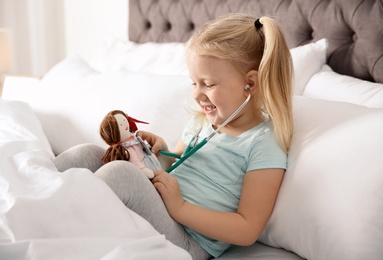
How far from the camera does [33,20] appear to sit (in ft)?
12.0

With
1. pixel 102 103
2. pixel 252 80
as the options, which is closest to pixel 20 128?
pixel 102 103

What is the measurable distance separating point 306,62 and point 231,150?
490 millimetres

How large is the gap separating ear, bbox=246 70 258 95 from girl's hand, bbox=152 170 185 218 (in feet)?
0.89

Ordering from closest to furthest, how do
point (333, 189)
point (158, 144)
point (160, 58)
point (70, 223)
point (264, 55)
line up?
point (70, 223) → point (333, 189) → point (264, 55) → point (158, 144) → point (160, 58)

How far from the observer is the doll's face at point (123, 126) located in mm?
1173

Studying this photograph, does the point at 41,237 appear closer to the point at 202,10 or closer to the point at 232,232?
the point at 232,232

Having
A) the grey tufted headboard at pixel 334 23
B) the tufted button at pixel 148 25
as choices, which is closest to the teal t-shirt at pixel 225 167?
the grey tufted headboard at pixel 334 23

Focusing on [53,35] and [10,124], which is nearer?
[10,124]

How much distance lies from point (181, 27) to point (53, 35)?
1719 millimetres

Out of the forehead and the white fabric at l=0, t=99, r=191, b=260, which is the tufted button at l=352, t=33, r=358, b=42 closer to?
the forehead

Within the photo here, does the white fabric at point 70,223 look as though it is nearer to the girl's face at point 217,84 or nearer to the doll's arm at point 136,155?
the doll's arm at point 136,155

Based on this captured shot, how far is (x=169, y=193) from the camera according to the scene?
1116 millimetres

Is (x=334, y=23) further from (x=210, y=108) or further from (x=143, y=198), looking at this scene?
(x=143, y=198)

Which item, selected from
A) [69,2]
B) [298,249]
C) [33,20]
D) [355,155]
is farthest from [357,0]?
[33,20]
